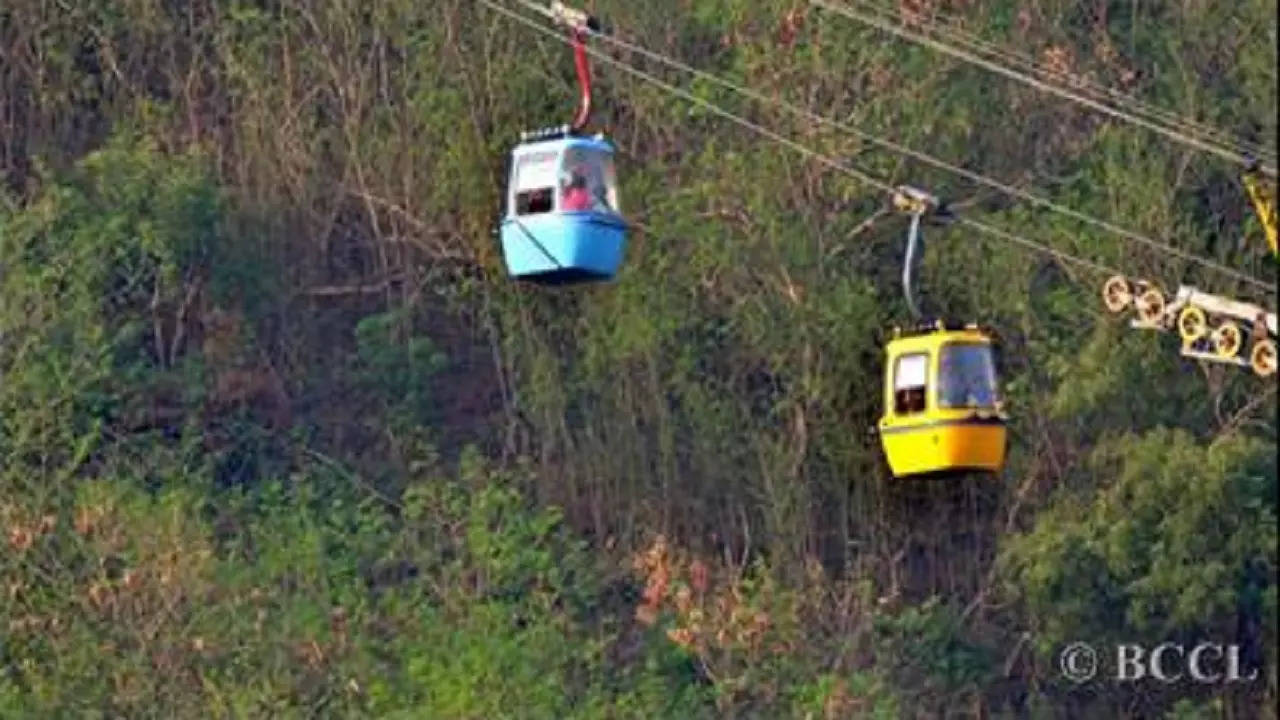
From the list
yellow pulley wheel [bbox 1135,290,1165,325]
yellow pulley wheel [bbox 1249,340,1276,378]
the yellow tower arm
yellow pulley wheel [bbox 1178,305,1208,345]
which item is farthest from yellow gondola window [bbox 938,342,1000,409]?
the yellow tower arm

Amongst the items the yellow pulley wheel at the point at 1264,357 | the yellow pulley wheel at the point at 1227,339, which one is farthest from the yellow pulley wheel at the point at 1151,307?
the yellow pulley wheel at the point at 1264,357

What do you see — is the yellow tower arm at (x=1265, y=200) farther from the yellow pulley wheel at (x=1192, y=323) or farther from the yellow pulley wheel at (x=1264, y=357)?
the yellow pulley wheel at (x=1192, y=323)

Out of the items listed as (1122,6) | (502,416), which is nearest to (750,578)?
(502,416)

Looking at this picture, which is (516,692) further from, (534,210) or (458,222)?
(534,210)

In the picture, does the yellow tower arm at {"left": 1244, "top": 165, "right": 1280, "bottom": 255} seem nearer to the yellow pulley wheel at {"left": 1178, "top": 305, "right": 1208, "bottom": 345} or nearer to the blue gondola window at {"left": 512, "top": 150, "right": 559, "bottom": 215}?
the yellow pulley wheel at {"left": 1178, "top": 305, "right": 1208, "bottom": 345}

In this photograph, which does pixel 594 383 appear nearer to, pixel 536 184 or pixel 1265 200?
pixel 536 184

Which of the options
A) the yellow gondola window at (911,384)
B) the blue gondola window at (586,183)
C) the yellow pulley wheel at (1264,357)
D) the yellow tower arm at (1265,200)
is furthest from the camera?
the blue gondola window at (586,183)
